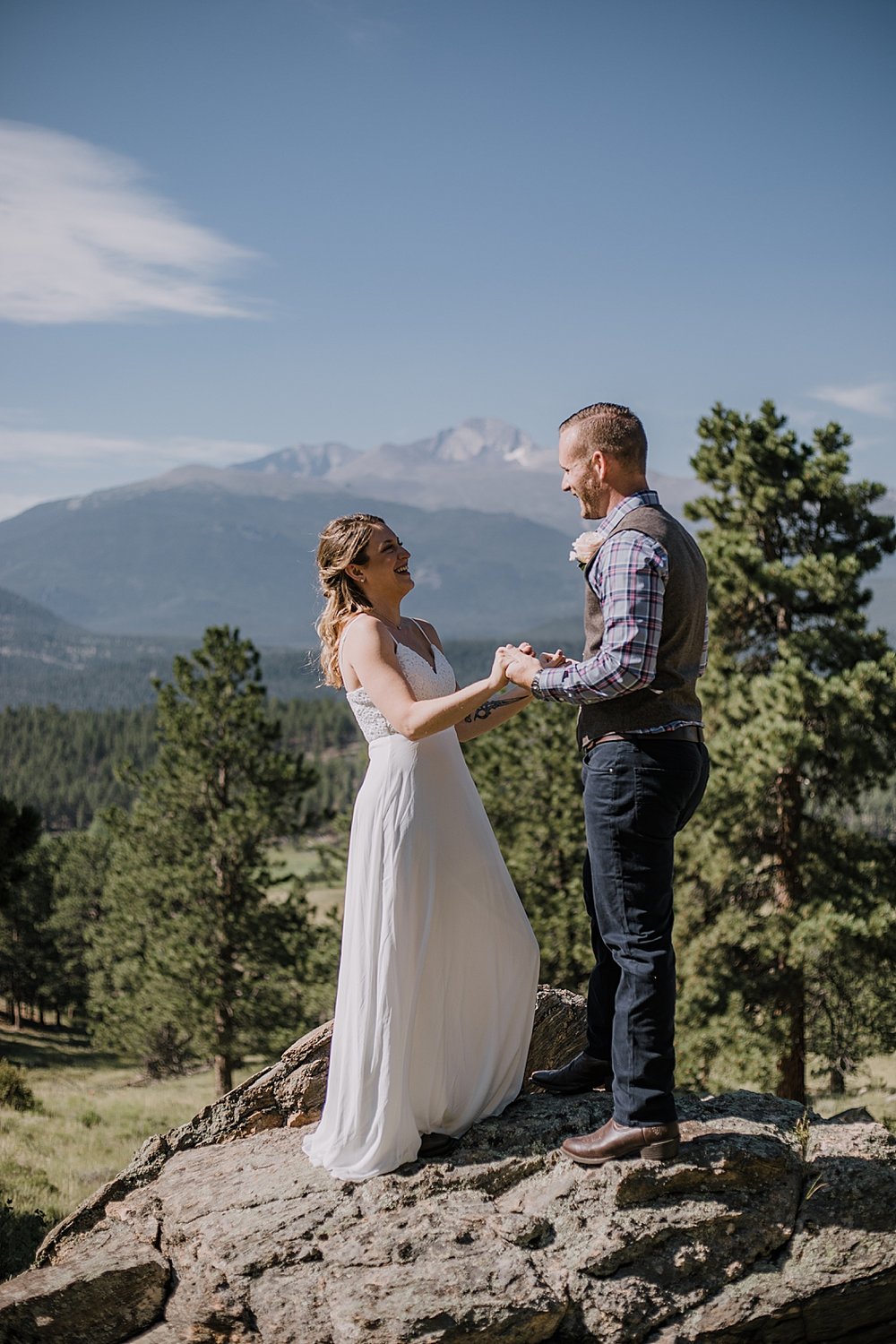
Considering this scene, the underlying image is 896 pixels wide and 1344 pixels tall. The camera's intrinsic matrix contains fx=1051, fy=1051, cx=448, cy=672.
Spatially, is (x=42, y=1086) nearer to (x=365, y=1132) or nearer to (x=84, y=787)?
(x=365, y=1132)

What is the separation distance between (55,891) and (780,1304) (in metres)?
58.3

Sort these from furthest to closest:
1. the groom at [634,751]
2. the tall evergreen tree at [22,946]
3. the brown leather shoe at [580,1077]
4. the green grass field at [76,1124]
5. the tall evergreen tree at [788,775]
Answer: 1. the tall evergreen tree at [22,946]
2. the tall evergreen tree at [788,775]
3. the green grass field at [76,1124]
4. the brown leather shoe at [580,1077]
5. the groom at [634,751]

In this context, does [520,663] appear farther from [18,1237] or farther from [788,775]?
[788,775]

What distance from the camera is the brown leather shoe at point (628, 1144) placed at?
488 cm

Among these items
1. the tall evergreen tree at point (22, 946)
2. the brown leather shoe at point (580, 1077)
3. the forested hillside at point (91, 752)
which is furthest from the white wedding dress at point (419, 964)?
the forested hillside at point (91, 752)

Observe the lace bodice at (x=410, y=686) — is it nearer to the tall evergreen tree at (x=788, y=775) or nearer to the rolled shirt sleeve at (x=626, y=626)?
the rolled shirt sleeve at (x=626, y=626)

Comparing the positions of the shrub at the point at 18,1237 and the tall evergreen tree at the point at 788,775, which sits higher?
the tall evergreen tree at the point at 788,775

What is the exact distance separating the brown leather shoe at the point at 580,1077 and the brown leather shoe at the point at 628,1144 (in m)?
0.73

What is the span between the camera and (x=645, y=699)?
15.7 ft

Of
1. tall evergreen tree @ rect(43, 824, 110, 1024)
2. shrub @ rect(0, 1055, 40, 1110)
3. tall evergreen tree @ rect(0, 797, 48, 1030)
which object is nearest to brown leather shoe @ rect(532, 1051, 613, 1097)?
shrub @ rect(0, 1055, 40, 1110)

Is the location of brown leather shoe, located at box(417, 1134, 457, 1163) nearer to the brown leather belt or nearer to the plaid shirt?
the brown leather belt

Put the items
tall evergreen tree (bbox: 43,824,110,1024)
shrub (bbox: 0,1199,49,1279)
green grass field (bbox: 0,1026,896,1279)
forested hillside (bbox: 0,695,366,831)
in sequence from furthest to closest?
forested hillside (bbox: 0,695,366,831)
tall evergreen tree (bbox: 43,824,110,1024)
green grass field (bbox: 0,1026,896,1279)
shrub (bbox: 0,1199,49,1279)

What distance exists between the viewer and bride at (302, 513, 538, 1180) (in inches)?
208

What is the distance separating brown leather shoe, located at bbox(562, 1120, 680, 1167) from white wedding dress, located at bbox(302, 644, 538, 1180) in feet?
2.36
